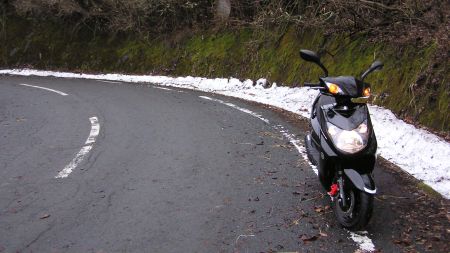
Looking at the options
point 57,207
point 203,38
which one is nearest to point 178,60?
point 203,38

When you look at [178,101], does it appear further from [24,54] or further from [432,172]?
[24,54]

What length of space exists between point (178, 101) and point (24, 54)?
15.5m

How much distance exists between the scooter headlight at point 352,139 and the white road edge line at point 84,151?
3.75 metres

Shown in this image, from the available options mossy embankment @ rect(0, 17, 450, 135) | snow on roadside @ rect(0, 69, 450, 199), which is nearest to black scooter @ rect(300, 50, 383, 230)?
snow on roadside @ rect(0, 69, 450, 199)

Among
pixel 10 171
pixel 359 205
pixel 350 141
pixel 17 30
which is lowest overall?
pixel 10 171

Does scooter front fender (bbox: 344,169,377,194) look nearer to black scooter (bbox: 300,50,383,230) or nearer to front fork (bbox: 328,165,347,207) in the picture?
black scooter (bbox: 300,50,383,230)

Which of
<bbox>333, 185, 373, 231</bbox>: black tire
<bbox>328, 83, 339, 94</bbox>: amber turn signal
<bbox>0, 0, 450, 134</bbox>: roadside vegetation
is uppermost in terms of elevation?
<bbox>0, 0, 450, 134</bbox>: roadside vegetation

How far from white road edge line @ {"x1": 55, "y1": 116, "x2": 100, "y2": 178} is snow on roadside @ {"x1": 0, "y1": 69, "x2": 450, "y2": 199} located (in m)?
4.71

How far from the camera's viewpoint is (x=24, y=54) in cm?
2367

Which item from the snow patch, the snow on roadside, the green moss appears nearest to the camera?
the snow patch

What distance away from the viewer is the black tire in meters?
4.06

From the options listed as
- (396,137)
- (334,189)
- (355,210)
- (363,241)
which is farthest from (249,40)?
(363,241)

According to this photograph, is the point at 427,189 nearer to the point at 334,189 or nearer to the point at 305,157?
the point at 334,189

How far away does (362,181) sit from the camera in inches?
159
